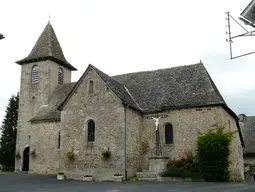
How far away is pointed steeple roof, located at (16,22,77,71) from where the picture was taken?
112 feet

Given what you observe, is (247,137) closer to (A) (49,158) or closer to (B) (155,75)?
(B) (155,75)

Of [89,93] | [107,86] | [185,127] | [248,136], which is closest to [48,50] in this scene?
[89,93]

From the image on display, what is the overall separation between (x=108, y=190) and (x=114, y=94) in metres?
9.10

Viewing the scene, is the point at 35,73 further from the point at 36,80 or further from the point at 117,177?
the point at 117,177

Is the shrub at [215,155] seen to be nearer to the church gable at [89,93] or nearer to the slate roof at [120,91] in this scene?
the slate roof at [120,91]

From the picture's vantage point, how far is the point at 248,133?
130ft

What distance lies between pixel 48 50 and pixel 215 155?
20.2m

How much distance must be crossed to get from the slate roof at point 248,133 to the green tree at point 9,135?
1027 inches

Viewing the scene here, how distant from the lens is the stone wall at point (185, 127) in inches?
944

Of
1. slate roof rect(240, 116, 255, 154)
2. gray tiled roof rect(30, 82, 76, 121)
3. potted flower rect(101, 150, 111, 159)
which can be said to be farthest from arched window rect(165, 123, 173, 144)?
slate roof rect(240, 116, 255, 154)

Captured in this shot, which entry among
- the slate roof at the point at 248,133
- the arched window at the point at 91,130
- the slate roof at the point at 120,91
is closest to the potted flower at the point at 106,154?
the arched window at the point at 91,130

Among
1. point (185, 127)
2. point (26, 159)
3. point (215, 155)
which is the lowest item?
point (26, 159)

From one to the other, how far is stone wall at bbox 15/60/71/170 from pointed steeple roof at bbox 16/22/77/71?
0.56 m

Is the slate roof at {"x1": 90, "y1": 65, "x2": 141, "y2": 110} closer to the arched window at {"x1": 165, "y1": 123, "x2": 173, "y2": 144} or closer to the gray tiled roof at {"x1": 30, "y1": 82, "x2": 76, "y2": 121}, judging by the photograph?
the arched window at {"x1": 165, "y1": 123, "x2": 173, "y2": 144}
